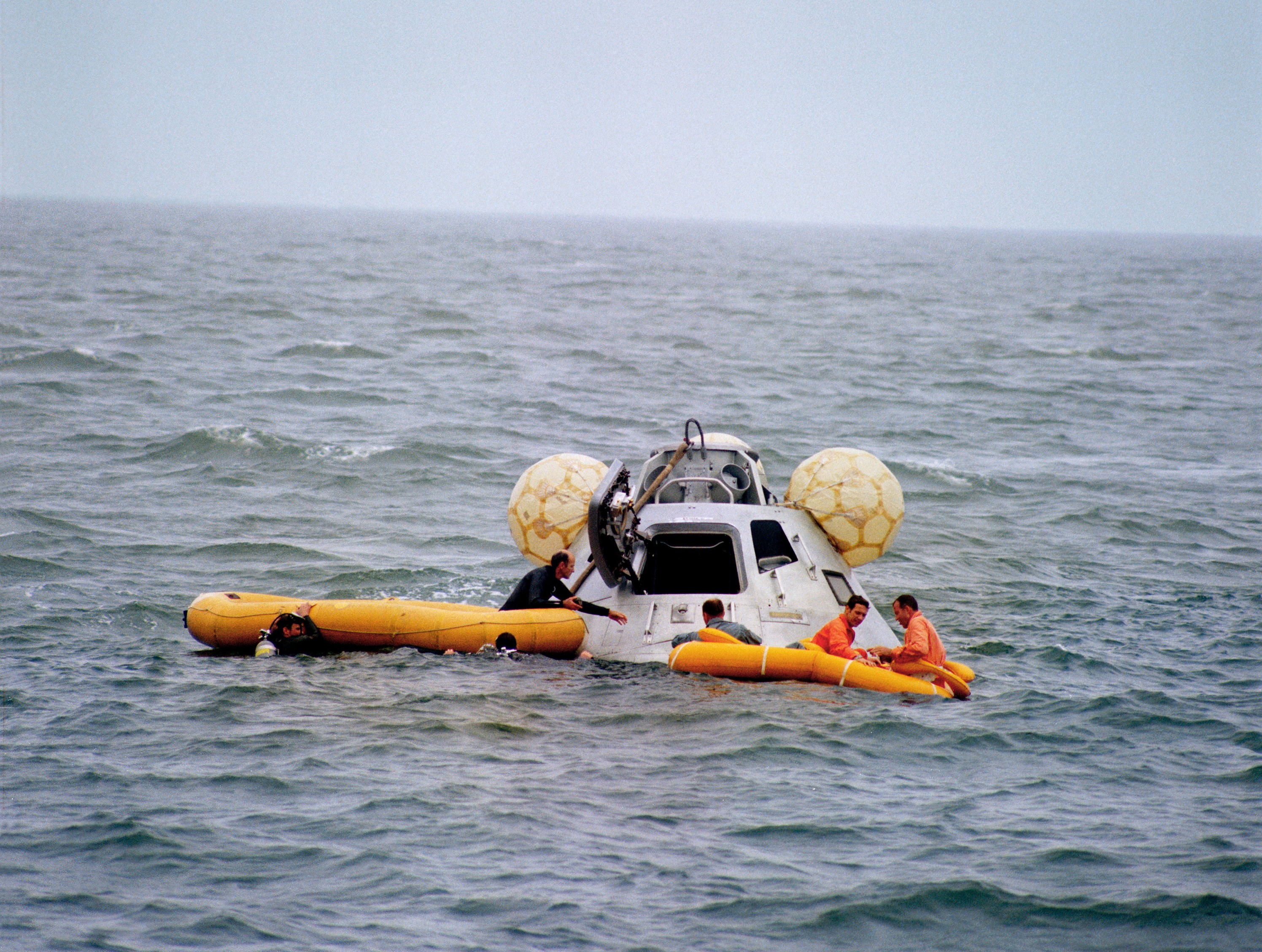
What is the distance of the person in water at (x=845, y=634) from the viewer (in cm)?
1063

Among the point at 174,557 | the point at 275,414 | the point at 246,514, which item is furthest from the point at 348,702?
the point at 275,414

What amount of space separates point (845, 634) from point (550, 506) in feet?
12.1

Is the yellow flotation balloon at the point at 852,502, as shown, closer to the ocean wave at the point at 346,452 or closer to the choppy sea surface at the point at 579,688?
the choppy sea surface at the point at 579,688

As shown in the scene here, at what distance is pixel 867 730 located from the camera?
377 inches

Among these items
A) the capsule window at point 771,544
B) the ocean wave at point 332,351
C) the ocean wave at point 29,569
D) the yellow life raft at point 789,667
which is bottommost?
the ocean wave at point 29,569

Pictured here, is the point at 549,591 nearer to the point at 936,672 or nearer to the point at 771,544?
the point at 771,544

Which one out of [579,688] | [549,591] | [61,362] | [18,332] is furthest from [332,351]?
[579,688]

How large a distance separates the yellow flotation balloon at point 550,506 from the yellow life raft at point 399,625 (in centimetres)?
149

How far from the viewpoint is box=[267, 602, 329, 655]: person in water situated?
11422mm

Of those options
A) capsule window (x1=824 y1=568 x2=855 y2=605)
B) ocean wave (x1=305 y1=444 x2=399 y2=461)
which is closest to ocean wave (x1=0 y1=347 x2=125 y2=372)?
ocean wave (x1=305 y1=444 x2=399 y2=461)

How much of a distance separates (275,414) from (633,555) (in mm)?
15182

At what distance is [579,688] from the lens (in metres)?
10.5

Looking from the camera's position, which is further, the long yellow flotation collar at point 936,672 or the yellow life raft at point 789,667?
the long yellow flotation collar at point 936,672

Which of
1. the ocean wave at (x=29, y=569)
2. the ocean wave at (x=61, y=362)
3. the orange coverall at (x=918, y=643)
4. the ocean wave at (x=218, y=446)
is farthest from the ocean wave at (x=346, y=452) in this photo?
the orange coverall at (x=918, y=643)
